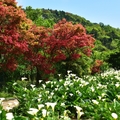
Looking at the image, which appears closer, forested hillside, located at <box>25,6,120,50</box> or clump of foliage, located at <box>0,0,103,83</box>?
clump of foliage, located at <box>0,0,103,83</box>

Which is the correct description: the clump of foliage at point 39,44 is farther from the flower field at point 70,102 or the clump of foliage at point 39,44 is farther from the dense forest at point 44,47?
the flower field at point 70,102

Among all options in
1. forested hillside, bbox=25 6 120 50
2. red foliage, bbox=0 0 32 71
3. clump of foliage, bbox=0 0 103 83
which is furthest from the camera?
forested hillside, bbox=25 6 120 50

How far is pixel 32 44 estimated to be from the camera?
17.5 m

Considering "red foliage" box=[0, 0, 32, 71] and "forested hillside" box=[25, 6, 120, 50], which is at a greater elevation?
"forested hillside" box=[25, 6, 120, 50]

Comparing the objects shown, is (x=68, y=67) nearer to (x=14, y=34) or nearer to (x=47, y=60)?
(x=47, y=60)

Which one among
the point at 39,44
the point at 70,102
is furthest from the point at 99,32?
the point at 70,102

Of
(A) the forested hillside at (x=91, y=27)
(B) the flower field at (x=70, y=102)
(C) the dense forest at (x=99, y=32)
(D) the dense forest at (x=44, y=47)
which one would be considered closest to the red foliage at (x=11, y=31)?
(D) the dense forest at (x=44, y=47)

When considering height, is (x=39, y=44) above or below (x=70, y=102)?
above

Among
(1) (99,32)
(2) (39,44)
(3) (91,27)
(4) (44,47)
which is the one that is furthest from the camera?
(3) (91,27)

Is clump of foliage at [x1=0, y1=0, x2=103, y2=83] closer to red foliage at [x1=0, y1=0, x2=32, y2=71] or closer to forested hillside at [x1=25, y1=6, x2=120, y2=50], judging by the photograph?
red foliage at [x1=0, y1=0, x2=32, y2=71]

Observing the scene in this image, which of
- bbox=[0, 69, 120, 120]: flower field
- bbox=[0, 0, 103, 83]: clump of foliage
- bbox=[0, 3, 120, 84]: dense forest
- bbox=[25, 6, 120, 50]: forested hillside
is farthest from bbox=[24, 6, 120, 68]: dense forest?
bbox=[0, 69, 120, 120]: flower field

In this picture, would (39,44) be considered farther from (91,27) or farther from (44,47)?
(91,27)

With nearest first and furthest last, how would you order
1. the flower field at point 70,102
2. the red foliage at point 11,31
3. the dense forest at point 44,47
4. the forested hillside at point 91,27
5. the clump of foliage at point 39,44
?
the flower field at point 70,102 → the red foliage at point 11,31 → the clump of foliage at point 39,44 → the dense forest at point 44,47 → the forested hillside at point 91,27

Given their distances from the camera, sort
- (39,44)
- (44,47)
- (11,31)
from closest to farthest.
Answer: (11,31), (39,44), (44,47)
